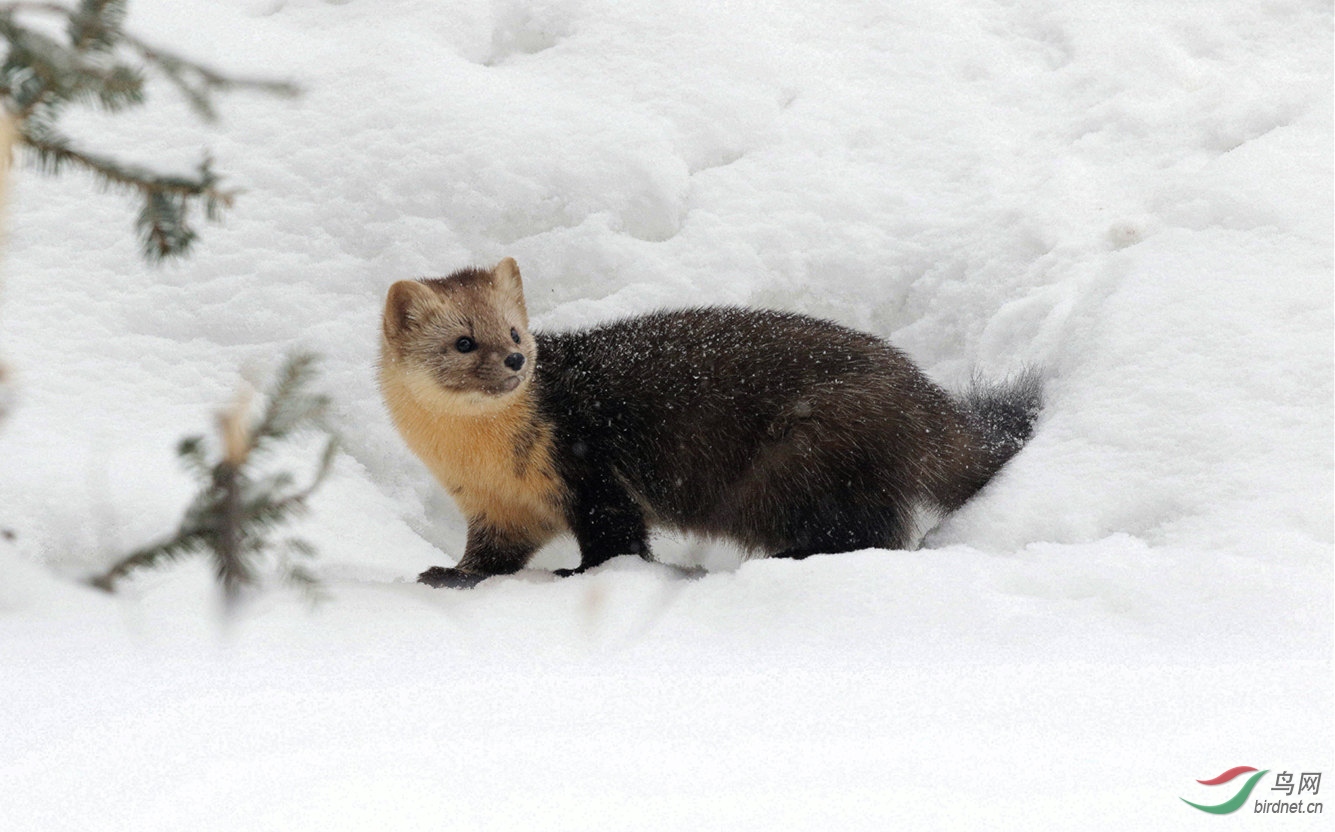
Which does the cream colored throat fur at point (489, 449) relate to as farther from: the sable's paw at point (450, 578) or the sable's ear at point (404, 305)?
the sable's paw at point (450, 578)

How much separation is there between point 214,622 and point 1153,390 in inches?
→ 102

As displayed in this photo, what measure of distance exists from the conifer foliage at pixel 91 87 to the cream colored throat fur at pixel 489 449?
1.63 m

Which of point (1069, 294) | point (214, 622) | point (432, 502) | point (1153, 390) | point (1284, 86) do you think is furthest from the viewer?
point (1284, 86)

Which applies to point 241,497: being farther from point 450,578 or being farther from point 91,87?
point 450,578

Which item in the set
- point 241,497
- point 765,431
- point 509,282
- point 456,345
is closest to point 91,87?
point 241,497

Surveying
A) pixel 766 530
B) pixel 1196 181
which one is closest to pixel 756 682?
pixel 766 530

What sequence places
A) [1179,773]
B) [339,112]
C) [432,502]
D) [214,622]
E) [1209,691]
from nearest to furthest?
[1179,773] < [1209,691] < [214,622] < [432,502] < [339,112]

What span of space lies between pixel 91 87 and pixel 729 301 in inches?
123

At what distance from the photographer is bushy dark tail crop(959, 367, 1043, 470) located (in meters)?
3.58

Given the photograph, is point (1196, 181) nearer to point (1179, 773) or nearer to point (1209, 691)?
point (1209, 691)

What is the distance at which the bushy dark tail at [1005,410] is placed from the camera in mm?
3576

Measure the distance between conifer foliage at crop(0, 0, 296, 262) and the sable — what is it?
155 centimetres

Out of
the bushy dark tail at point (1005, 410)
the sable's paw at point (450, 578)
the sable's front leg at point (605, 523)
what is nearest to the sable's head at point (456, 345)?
the sable's front leg at point (605, 523)

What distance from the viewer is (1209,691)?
6.39 ft
